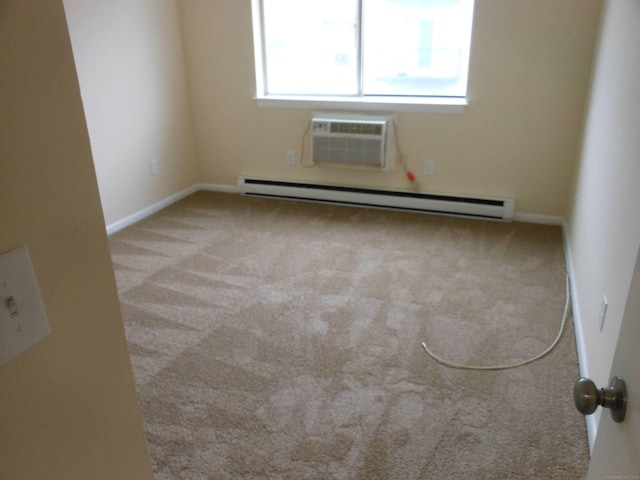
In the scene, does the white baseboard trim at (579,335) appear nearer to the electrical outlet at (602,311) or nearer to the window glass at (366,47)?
the electrical outlet at (602,311)

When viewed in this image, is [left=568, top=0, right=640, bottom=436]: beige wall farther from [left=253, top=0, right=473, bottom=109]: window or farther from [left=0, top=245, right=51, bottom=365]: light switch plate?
[left=0, top=245, right=51, bottom=365]: light switch plate

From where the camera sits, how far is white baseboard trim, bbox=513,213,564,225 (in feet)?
12.1

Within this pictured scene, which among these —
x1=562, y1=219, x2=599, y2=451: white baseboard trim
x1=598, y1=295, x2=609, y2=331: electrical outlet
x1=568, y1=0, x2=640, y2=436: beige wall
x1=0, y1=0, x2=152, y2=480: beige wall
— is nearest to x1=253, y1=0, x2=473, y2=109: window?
x1=568, y1=0, x2=640, y2=436: beige wall

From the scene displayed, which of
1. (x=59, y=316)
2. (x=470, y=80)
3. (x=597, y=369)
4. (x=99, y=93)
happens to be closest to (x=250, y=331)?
(x=597, y=369)

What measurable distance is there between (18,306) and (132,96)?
11.7ft

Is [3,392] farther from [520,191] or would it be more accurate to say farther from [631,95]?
[520,191]

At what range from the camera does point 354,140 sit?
390 centimetres

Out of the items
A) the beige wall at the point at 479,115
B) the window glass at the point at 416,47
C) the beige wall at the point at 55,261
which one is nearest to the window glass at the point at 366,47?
the window glass at the point at 416,47

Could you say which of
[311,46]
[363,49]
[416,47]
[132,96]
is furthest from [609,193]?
[132,96]

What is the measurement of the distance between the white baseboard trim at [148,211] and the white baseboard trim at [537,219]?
2726 mm

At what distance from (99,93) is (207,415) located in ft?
8.23

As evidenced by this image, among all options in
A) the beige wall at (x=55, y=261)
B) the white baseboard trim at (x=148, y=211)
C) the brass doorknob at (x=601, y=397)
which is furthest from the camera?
the white baseboard trim at (x=148, y=211)

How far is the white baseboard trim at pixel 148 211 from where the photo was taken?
12.3 ft

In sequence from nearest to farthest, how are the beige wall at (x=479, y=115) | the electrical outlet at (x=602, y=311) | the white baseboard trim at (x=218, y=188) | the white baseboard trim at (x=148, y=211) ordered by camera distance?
1. the electrical outlet at (x=602, y=311)
2. the beige wall at (x=479, y=115)
3. the white baseboard trim at (x=148, y=211)
4. the white baseboard trim at (x=218, y=188)
